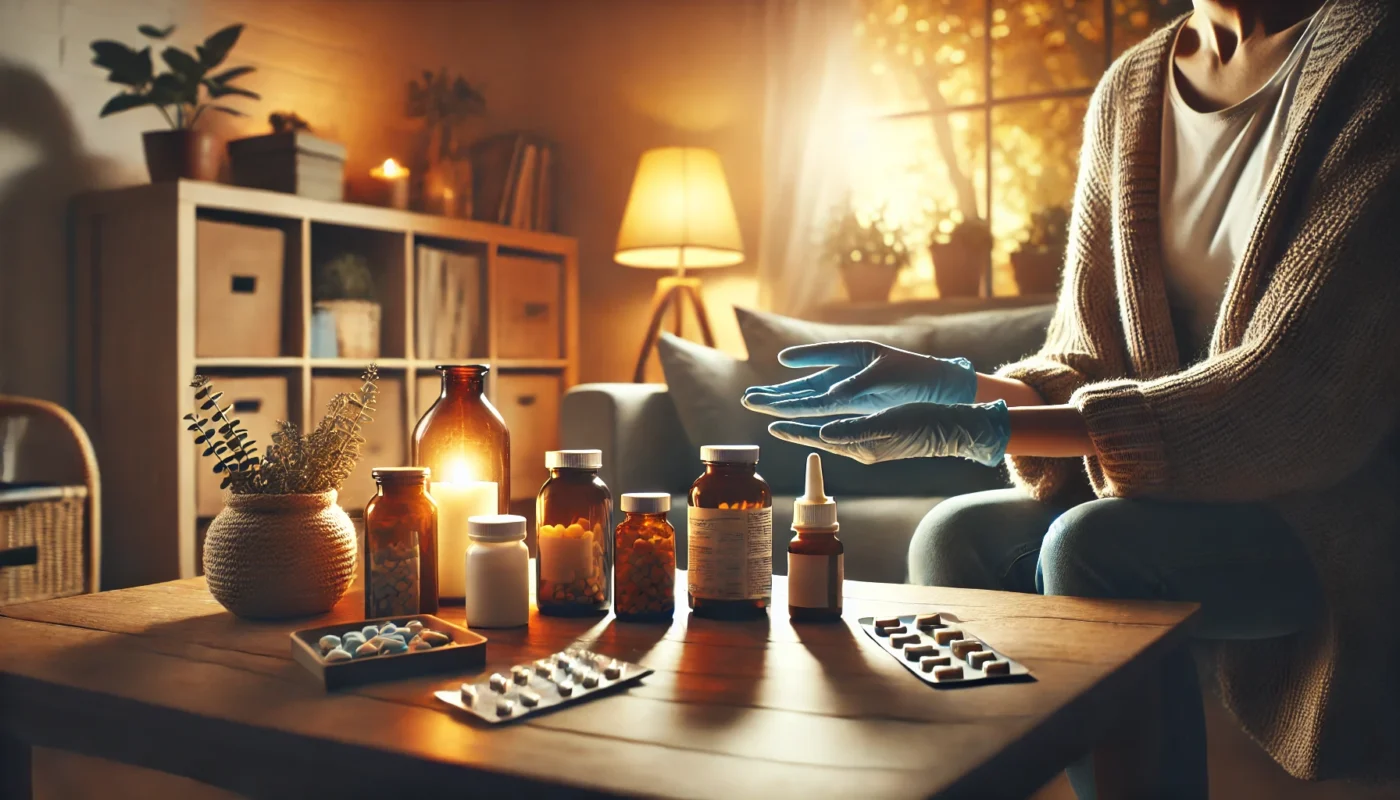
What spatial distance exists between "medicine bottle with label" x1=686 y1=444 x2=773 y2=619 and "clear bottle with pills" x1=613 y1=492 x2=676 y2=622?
0.09ft

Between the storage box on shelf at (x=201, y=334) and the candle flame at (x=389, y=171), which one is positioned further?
the candle flame at (x=389, y=171)

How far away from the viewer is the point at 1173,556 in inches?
41.5

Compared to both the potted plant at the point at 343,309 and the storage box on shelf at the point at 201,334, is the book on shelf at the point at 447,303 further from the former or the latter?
the potted plant at the point at 343,309

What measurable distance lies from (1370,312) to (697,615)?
27.9 inches

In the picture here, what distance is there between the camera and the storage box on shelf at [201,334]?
2.44 m

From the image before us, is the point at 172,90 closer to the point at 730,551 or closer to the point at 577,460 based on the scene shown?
the point at 577,460

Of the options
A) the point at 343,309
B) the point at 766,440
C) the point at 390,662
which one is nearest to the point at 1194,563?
the point at 390,662

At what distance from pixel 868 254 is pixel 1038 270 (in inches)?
18.0

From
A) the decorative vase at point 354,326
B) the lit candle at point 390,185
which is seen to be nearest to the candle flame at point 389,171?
the lit candle at point 390,185

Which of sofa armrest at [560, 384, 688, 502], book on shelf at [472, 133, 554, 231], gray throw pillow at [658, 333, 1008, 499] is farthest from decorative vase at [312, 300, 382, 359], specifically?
gray throw pillow at [658, 333, 1008, 499]

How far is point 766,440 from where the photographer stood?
214 centimetres

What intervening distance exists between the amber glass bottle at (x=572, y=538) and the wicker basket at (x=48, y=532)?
1.67 m

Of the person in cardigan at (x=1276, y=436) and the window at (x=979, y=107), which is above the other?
the window at (x=979, y=107)

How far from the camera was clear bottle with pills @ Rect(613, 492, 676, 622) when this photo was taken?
0.95 metres
